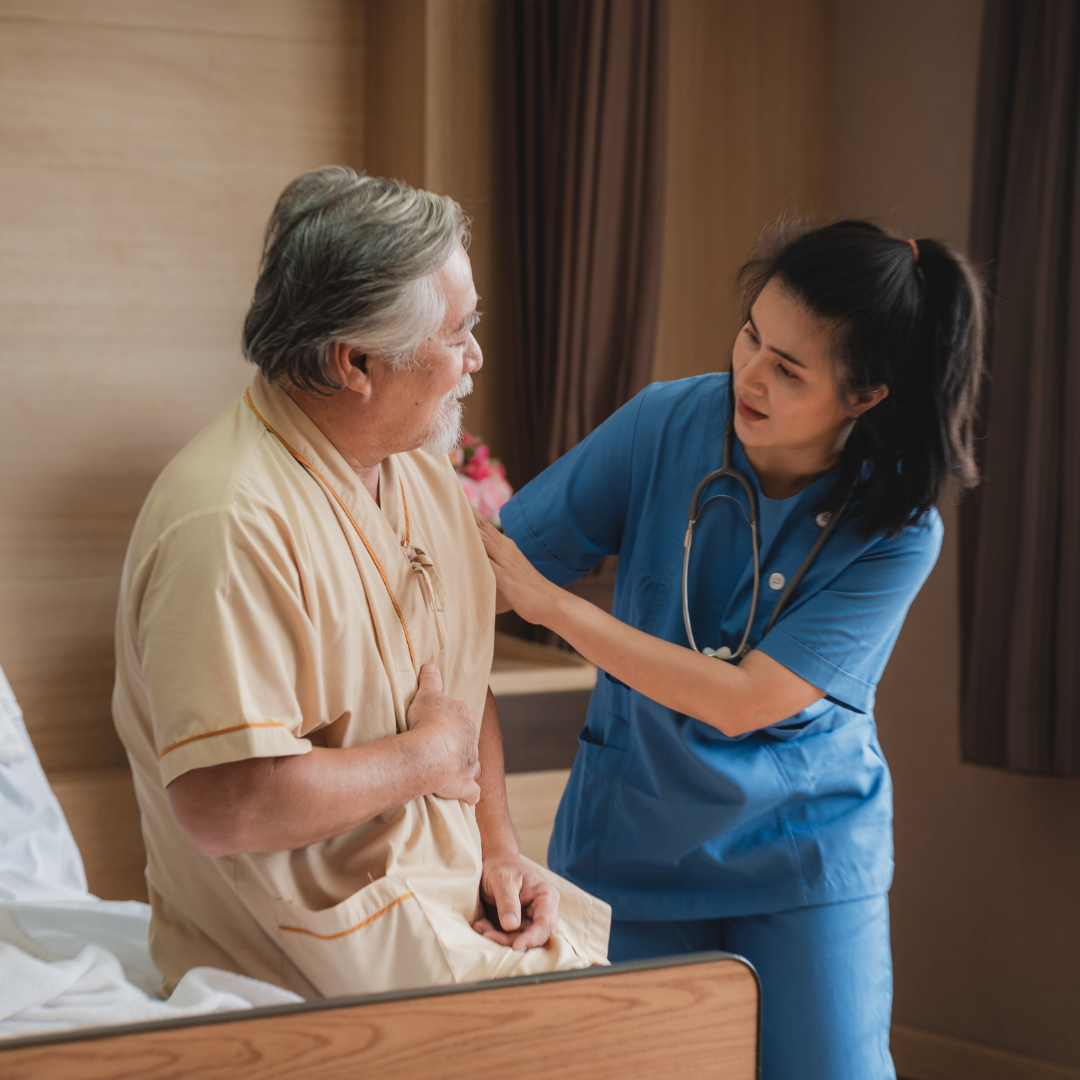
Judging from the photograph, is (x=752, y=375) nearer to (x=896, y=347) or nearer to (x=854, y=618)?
(x=896, y=347)

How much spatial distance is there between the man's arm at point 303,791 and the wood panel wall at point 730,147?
2.18 meters

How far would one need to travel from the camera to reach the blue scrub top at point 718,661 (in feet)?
5.13

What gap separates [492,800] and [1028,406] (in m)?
1.66

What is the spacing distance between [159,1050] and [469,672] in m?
0.58

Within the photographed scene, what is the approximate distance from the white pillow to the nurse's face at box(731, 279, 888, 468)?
129cm

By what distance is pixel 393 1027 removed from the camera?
3.20 ft

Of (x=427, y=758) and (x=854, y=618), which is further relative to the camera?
(x=854, y=618)

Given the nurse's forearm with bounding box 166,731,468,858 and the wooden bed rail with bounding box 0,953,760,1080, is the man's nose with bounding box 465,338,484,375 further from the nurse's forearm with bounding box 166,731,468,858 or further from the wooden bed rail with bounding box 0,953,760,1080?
the wooden bed rail with bounding box 0,953,760,1080

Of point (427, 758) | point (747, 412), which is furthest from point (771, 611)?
point (427, 758)

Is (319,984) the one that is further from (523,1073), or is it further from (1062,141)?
(1062,141)

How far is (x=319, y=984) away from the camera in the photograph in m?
1.17

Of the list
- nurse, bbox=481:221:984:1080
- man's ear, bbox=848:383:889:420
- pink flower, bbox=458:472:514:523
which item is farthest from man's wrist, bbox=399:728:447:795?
pink flower, bbox=458:472:514:523

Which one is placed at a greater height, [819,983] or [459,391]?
[459,391]

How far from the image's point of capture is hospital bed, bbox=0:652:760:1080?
919mm
